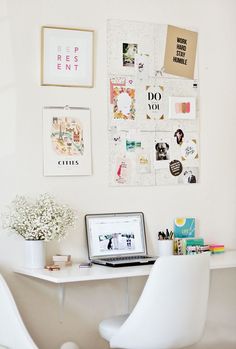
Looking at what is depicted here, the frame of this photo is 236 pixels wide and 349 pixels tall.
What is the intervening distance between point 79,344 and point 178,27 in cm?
181

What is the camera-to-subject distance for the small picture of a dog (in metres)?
3.57

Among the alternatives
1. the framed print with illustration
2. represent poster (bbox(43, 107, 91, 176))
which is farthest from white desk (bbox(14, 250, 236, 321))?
the framed print with illustration

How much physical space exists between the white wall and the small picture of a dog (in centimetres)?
17

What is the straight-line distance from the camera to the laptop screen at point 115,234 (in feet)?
11.0

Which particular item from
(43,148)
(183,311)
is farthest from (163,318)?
(43,148)

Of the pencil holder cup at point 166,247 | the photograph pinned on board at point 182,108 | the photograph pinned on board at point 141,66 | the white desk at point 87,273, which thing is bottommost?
the white desk at point 87,273

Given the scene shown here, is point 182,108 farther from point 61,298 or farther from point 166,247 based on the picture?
point 61,298

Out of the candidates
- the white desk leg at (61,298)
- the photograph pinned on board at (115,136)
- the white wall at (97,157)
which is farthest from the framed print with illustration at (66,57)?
the white desk leg at (61,298)

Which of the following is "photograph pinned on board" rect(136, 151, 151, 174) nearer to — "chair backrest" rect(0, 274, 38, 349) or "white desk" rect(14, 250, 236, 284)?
"white desk" rect(14, 250, 236, 284)

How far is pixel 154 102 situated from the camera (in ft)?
11.7

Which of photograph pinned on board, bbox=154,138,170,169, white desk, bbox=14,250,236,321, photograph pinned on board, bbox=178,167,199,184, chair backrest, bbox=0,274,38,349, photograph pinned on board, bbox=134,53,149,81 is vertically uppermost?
photograph pinned on board, bbox=134,53,149,81

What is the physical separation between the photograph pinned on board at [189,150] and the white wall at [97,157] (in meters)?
0.06

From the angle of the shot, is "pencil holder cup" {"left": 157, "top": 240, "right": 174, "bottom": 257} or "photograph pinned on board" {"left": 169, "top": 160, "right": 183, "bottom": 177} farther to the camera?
"photograph pinned on board" {"left": 169, "top": 160, "right": 183, "bottom": 177}

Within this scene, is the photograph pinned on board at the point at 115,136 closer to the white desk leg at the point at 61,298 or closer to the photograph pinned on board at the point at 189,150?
the photograph pinned on board at the point at 189,150
